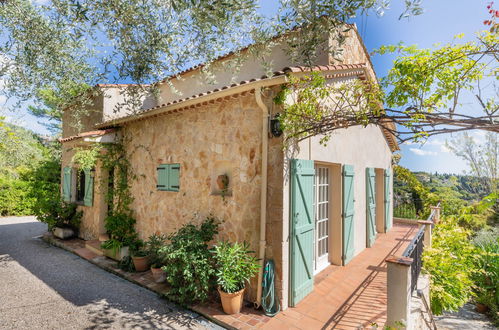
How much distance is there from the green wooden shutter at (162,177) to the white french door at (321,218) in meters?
3.58

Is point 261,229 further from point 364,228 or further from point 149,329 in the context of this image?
point 364,228

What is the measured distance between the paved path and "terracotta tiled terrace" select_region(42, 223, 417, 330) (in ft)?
0.78

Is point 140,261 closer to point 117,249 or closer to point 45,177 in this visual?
point 117,249

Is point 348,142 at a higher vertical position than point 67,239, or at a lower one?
higher

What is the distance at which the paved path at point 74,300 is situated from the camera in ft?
13.6

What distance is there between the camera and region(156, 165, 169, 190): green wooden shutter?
251 inches

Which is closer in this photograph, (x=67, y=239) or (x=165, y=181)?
(x=165, y=181)

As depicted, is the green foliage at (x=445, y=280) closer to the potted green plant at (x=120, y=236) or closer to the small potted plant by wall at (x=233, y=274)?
the small potted plant by wall at (x=233, y=274)

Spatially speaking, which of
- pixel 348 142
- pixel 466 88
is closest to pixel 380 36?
pixel 466 88

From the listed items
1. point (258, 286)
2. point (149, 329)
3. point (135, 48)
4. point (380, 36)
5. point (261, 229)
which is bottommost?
point (149, 329)

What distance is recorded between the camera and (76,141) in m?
8.90

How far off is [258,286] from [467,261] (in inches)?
244

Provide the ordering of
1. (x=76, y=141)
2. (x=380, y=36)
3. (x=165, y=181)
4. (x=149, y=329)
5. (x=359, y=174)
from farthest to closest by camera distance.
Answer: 1. (x=76, y=141)
2. (x=359, y=174)
3. (x=165, y=181)
4. (x=380, y=36)
5. (x=149, y=329)

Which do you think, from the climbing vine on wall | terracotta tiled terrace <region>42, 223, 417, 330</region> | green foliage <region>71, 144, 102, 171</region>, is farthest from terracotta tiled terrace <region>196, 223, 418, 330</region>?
green foliage <region>71, 144, 102, 171</region>
